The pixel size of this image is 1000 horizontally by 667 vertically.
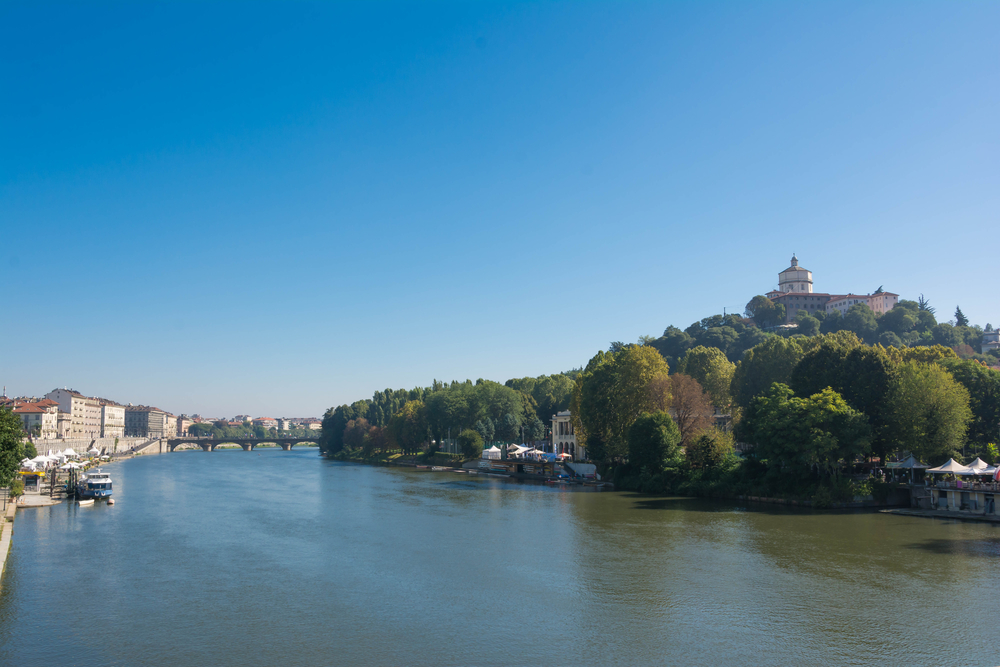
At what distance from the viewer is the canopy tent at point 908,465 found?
1564 inches

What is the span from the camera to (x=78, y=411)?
144m

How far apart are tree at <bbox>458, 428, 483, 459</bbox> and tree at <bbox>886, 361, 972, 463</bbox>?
52.0 m

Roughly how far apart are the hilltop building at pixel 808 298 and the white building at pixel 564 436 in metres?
69.2

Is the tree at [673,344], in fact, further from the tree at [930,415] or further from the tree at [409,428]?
the tree at [930,415]

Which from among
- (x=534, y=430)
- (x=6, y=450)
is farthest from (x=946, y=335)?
(x=6, y=450)

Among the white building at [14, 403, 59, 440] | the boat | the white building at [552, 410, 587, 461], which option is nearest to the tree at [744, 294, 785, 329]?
the white building at [552, 410, 587, 461]

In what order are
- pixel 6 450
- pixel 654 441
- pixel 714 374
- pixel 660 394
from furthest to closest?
1. pixel 714 374
2. pixel 660 394
3. pixel 654 441
4. pixel 6 450

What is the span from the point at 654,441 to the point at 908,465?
1676 cm

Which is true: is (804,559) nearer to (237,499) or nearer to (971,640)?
(971,640)

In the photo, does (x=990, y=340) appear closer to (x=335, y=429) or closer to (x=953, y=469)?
(x=953, y=469)

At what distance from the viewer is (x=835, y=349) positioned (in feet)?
155

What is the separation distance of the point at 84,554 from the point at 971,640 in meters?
30.7

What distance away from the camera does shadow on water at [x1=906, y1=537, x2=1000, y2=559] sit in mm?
26281

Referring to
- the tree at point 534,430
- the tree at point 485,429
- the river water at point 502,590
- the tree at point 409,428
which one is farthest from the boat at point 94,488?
the tree at point 534,430
